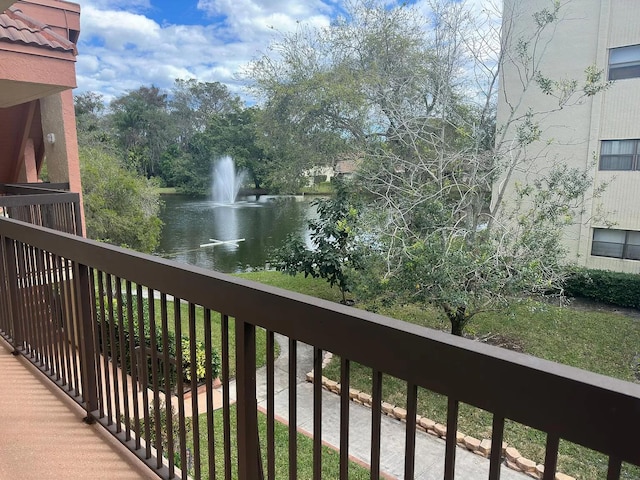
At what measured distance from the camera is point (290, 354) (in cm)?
112

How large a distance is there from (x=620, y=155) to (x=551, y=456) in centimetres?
1303

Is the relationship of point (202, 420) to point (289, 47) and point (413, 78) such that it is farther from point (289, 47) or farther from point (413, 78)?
point (289, 47)

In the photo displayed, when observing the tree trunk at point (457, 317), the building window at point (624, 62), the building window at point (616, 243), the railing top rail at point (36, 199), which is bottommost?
the tree trunk at point (457, 317)

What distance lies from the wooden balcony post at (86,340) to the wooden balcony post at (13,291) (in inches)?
42.0

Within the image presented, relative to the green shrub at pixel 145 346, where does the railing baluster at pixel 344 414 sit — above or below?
above

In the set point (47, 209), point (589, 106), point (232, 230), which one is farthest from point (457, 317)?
point (232, 230)

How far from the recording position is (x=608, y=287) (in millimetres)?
10914

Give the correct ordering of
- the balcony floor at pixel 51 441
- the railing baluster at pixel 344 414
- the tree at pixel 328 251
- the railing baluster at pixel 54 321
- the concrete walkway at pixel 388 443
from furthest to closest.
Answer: the tree at pixel 328 251 < the concrete walkway at pixel 388 443 < the railing baluster at pixel 54 321 < the balcony floor at pixel 51 441 < the railing baluster at pixel 344 414

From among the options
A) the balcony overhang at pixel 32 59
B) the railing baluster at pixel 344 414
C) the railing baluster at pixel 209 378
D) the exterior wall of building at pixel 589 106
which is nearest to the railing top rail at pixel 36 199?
the balcony overhang at pixel 32 59

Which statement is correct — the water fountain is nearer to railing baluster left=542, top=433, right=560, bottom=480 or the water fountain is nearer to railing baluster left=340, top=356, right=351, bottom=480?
railing baluster left=340, top=356, right=351, bottom=480

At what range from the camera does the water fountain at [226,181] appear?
30578 millimetres

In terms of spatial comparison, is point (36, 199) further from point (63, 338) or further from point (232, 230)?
point (232, 230)

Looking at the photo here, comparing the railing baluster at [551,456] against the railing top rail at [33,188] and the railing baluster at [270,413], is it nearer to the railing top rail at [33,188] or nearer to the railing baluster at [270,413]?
the railing baluster at [270,413]

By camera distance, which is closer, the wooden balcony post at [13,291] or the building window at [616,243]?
the wooden balcony post at [13,291]
